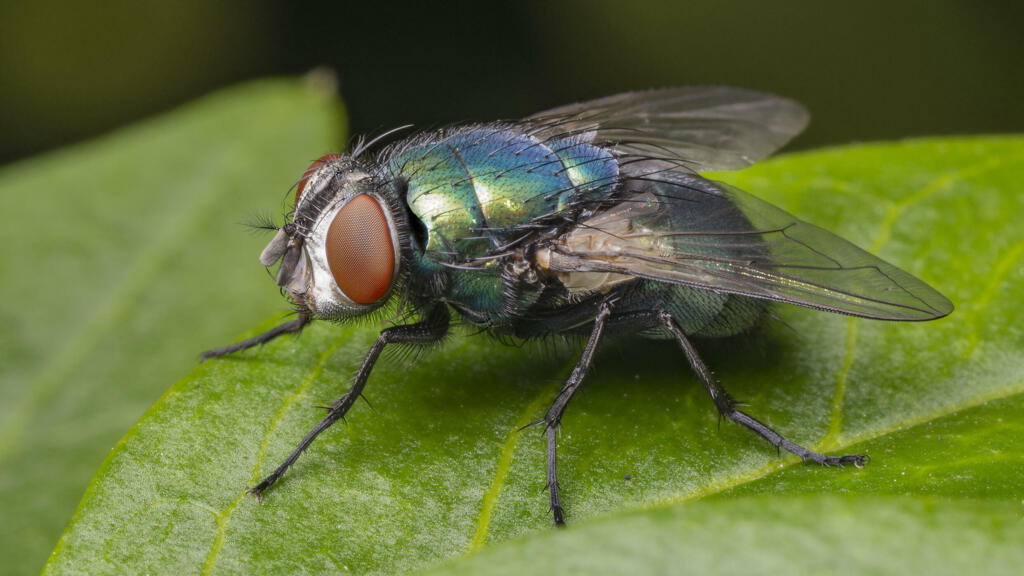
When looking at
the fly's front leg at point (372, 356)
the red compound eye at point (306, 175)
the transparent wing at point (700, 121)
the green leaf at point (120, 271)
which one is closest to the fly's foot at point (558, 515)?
the fly's front leg at point (372, 356)

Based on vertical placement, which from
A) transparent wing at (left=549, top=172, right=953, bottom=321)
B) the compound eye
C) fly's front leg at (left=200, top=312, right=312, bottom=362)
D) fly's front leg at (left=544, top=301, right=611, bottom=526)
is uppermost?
the compound eye

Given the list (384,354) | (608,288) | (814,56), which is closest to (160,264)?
(384,354)

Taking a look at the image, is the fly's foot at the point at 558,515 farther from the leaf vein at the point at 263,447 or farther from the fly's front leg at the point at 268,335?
the fly's front leg at the point at 268,335

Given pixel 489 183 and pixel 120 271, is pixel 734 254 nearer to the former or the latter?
pixel 489 183

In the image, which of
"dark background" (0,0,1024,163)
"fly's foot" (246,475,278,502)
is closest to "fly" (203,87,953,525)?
"fly's foot" (246,475,278,502)

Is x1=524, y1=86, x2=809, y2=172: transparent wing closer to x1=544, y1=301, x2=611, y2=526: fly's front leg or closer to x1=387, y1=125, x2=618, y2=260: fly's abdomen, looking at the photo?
x1=387, y1=125, x2=618, y2=260: fly's abdomen

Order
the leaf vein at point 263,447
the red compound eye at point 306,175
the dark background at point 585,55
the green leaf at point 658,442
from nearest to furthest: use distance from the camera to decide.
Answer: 1. the green leaf at point 658,442
2. the leaf vein at point 263,447
3. the red compound eye at point 306,175
4. the dark background at point 585,55

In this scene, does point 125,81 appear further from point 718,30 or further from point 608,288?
point 608,288
